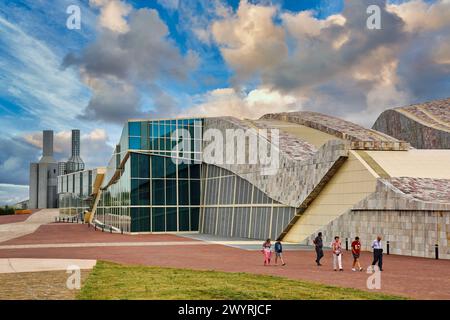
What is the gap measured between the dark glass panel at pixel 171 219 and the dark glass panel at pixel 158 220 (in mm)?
422

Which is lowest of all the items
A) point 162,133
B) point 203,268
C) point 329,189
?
point 203,268

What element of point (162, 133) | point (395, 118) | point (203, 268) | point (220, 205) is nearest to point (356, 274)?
point (203, 268)

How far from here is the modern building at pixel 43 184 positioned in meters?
120

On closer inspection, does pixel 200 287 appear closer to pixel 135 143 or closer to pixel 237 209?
pixel 237 209

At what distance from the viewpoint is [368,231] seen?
30609 millimetres

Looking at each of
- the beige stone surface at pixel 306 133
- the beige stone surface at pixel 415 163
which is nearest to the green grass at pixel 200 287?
the beige stone surface at pixel 415 163

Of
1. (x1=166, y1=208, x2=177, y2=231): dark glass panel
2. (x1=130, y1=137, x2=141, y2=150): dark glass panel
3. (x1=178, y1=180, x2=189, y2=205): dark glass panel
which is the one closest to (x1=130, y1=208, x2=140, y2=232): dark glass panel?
(x1=166, y1=208, x2=177, y2=231): dark glass panel

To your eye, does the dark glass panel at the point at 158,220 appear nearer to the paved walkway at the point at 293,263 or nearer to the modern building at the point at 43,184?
the paved walkway at the point at 293,263

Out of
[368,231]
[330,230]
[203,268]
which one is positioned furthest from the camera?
[330,230]

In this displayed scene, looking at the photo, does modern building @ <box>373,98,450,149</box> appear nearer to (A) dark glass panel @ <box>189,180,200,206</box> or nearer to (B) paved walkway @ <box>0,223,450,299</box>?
(A) dark glass panel @ <box>189,180,200,206</box>
